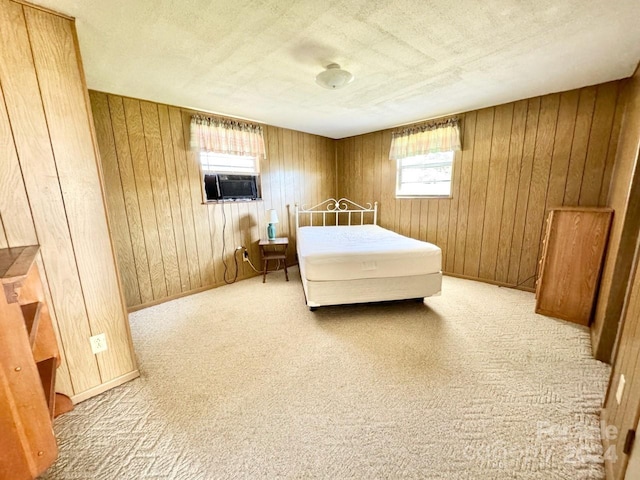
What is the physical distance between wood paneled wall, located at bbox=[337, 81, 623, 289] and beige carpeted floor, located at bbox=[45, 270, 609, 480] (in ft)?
3.35

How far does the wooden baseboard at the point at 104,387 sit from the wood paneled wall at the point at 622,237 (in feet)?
11.0

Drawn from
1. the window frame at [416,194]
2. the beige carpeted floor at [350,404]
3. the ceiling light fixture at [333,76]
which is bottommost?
the beige carpeted floor at [350,404]

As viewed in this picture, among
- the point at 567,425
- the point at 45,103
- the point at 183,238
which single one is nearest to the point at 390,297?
the point at 567,425

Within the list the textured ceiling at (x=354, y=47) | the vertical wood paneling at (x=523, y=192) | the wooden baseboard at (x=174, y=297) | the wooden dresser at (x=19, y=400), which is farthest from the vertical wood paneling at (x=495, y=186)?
the wooden dresser at (x=19, y=400)

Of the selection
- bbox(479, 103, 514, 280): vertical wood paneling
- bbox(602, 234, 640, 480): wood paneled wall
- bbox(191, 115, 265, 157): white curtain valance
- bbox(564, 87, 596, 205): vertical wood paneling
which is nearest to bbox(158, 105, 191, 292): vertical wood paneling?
bbox(191, 115, 265, 157): white curtain valance

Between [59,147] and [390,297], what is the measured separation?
2721mm

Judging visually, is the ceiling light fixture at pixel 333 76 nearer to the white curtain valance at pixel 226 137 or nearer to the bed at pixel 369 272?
the bed at pixel 369 272

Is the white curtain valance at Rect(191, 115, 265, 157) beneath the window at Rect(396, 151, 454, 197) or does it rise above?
above

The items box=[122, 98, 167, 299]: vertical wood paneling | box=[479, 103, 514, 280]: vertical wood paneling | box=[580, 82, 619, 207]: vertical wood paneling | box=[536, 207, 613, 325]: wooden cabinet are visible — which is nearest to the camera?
box=[536, 207, 613, 325]: wooden cabinet

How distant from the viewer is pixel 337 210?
469cm

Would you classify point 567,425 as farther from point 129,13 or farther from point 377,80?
point 129,13

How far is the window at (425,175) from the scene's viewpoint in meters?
3.55

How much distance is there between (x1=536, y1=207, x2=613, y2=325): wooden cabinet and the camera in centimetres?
211

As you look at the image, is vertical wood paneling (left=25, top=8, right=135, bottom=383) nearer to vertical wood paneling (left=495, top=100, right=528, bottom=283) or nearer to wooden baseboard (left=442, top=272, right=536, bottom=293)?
wooden baseboard (left=442, top=272, right=536, bottom=293)
